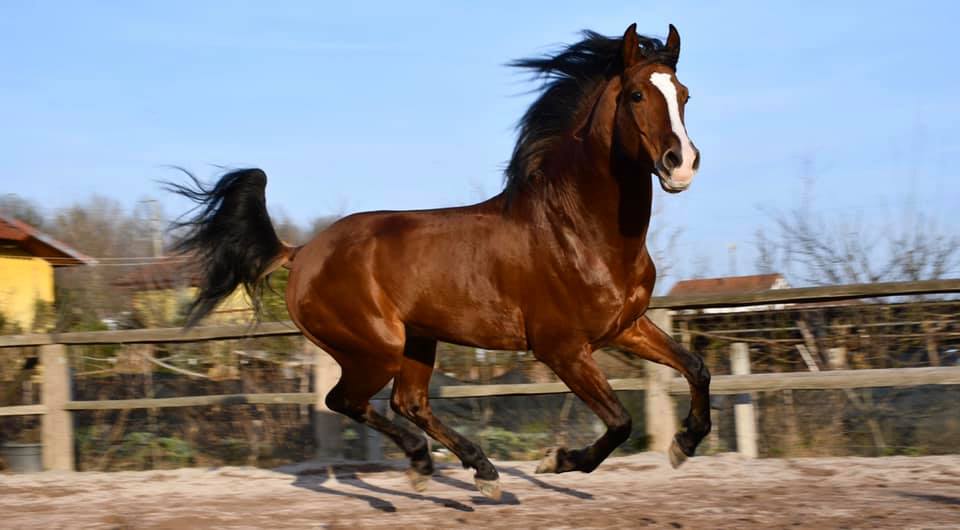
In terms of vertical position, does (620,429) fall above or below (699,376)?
below

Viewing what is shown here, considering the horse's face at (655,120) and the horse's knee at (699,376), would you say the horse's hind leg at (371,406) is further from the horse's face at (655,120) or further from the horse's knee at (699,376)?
the horse's face at (655,120)

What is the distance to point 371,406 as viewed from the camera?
5.57 meters

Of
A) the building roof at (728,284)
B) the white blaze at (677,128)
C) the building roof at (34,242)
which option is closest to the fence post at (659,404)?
the white blaze at (677,128)

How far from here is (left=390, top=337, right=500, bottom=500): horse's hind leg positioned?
5219 mm

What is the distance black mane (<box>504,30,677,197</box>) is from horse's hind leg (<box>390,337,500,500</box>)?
1116mm

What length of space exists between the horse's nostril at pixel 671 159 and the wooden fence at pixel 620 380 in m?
2.37

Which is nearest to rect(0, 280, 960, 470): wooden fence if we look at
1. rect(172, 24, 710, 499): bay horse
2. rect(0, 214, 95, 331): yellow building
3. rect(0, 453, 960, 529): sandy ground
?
rect(0, 453, 960, 529): sandy ground

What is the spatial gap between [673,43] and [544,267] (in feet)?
4.01

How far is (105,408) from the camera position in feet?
26.0

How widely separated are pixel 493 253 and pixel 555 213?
37cm

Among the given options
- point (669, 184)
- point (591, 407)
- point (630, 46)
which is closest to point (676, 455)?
point (591, 407)

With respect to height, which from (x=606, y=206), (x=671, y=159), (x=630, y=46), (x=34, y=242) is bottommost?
(x=606, y=206)

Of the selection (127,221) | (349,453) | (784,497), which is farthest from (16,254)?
(784,497)

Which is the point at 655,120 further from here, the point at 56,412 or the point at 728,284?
the point at 56,412
